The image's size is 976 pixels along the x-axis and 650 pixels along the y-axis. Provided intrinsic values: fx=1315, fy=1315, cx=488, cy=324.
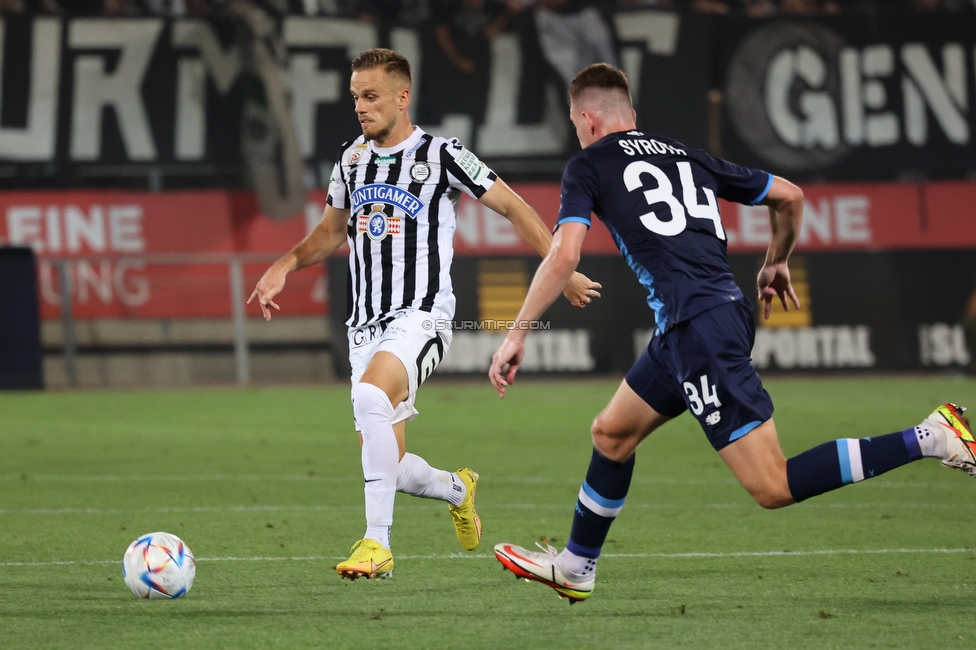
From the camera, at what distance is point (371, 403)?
559cm

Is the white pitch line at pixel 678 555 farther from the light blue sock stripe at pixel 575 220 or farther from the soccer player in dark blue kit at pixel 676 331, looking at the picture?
the light blue sock stripe at pixel 575 220

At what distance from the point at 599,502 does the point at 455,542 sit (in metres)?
1.80

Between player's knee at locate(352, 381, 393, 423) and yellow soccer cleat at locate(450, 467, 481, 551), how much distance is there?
0.81 metres

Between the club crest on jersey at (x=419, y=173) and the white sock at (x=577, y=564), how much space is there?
1855 millimetres

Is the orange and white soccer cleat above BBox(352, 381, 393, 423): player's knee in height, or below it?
below

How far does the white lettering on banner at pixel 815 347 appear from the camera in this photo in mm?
16594

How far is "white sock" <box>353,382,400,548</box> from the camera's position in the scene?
219 inches

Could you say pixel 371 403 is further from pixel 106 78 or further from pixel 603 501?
pixel 106 78

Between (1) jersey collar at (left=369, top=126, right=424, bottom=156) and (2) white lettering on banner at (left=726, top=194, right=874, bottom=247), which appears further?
(2) white lettering on banner at (left=726, top=194, right=874, bottom=247)

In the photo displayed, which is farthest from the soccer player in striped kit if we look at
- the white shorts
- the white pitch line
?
the white pitch line

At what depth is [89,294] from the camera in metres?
16.5

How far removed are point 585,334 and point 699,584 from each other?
1097 cm

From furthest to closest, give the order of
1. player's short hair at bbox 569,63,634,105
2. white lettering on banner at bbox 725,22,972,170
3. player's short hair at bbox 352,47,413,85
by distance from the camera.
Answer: white lettering on banner at bbox 725,22,972,170, player's short hair at bbox 352,47,413,85, player's short hair at bbox 569,63,634,105

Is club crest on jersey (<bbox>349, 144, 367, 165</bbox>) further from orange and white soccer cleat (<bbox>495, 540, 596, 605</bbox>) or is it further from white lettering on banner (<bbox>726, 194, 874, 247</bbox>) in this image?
white lettering on banner (<bbox>726, 194, 874, 247</bbox>)
